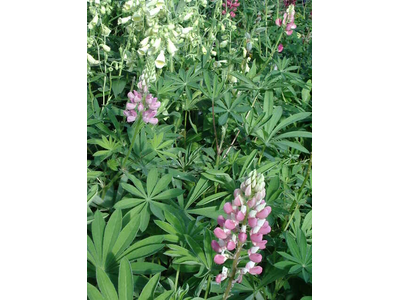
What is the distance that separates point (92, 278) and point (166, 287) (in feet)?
0.59

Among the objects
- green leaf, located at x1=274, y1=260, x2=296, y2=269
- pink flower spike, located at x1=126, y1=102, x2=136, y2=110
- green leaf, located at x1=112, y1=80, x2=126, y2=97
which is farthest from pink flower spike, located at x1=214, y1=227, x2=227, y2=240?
green leaf, located at x1=112, y1=80, x2=126, y2=97

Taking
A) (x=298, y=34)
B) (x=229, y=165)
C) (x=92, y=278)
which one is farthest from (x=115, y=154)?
(x=298, y=34)

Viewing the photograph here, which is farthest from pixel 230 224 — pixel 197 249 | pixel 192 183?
pixel 192 183

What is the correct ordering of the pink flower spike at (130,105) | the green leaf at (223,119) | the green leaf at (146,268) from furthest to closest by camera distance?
1. the green leaf at (223,119)
2. the pink flower spike at (130,105)
3. the green leaf at (146,268)

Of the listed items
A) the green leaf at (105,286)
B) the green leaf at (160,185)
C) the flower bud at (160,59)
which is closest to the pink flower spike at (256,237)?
the green leaf at (105,286)

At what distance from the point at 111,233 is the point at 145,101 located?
0.46m

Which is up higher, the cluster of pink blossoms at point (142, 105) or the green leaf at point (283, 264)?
the cluster of pink blossoms at point (142, 105)

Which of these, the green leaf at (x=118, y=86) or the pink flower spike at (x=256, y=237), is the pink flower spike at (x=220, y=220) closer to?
the pink flower spike at (x=256, y=237)

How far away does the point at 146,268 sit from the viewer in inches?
33.9

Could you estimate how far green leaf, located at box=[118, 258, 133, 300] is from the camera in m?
Answer: 0.74

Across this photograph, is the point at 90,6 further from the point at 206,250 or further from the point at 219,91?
the point at 206,250

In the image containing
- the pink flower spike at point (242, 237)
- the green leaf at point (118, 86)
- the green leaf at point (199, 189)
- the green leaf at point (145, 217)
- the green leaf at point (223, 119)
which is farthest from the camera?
the green leaf at point (118, 86)

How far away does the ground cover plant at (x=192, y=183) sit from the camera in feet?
2.60
